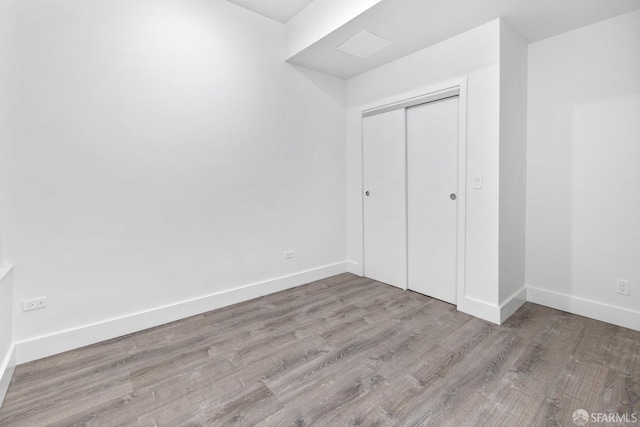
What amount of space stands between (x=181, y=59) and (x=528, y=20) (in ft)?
9.79

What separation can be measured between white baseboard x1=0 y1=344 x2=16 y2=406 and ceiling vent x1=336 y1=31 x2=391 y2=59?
353cm

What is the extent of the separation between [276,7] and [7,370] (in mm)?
3572

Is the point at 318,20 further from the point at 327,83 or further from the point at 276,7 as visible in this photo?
the point at 327,83

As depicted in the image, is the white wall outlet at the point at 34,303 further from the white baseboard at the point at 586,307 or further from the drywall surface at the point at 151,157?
the white baseboard at the point at 586,307

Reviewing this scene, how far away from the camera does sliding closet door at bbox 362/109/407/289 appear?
3289 millimetres

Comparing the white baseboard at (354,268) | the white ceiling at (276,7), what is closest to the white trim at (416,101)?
the white ceiling at (276,7)

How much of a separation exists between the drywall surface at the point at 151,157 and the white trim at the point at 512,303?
209 centimetres

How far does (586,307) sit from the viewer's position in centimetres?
255

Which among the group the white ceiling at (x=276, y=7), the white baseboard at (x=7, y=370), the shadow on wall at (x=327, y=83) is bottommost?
the white baseboard at (x=7, y=370)

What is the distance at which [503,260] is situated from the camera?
2527 millimetres

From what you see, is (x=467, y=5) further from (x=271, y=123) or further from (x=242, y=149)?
(x=242, y=149)

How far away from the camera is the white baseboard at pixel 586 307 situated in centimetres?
233

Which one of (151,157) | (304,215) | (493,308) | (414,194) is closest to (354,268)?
(304,215)

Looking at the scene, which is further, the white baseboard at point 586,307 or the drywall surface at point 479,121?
the drywall surface at point 479,121
